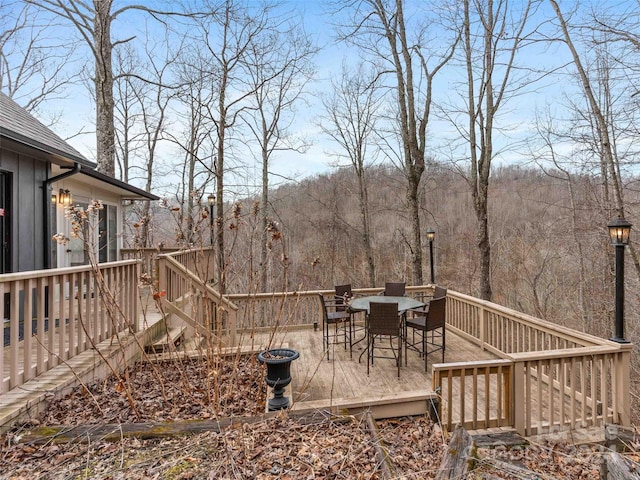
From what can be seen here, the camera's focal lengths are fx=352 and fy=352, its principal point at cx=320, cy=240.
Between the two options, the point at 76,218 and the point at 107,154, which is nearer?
the point at 76,218

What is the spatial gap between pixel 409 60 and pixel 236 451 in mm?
9245

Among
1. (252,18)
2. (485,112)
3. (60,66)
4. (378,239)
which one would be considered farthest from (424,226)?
(60,66)

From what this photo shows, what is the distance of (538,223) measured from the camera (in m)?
13.9

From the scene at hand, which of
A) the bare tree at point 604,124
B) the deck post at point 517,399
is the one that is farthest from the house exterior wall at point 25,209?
the bare tree at point 604,124

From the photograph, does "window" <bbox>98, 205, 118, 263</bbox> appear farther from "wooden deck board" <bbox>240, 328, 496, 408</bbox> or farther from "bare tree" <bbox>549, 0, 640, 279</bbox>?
"bare tree" <bbox>549, 0, 640, 279</bbox>

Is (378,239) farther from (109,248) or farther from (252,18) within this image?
(109,248)

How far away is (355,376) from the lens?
4.73 meters

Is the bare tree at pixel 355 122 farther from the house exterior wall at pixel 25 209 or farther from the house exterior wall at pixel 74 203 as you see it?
the house exterior wall at pixel 25 209

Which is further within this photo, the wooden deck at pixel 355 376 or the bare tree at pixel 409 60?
the bare tree at pixel 409 60

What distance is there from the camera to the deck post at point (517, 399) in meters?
3.59

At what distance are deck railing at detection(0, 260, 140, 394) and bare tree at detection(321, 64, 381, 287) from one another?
9.83 metres

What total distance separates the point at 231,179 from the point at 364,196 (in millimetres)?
5173

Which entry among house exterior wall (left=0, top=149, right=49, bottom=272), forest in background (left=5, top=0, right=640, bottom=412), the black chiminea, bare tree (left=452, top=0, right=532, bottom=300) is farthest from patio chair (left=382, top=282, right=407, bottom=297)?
house exterior wall (left=0, top=149, right=49, bottom=272)

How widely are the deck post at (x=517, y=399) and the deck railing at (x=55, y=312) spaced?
385 centimetres
